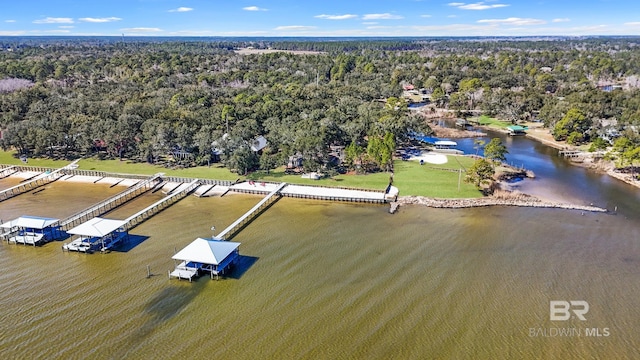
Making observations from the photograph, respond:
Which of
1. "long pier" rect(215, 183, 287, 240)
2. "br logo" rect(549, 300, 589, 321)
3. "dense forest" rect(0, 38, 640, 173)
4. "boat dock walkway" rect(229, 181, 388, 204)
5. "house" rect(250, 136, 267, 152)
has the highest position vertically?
"dense forest" rect(0, 38, 640, 173)

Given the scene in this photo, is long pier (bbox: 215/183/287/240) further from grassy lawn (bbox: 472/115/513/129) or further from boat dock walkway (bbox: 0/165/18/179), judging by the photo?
grassy lawn (bbox: 472/115/513/129)

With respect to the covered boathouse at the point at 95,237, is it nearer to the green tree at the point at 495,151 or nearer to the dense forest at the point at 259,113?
the dense forest at the point at 259,113

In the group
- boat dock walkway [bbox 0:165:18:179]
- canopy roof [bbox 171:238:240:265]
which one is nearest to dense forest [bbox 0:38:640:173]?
boat dock walkway [bbox 0:165:18:179]

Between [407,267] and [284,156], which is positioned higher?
[284,156]

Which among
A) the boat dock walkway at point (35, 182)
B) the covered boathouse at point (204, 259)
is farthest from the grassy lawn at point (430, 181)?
the boat dock walkway at point (35, 182)

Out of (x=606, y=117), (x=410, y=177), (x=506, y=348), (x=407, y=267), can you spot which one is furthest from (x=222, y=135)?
(x=606, y=117)

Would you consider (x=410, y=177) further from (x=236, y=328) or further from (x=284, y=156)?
(x=236, y=328)
